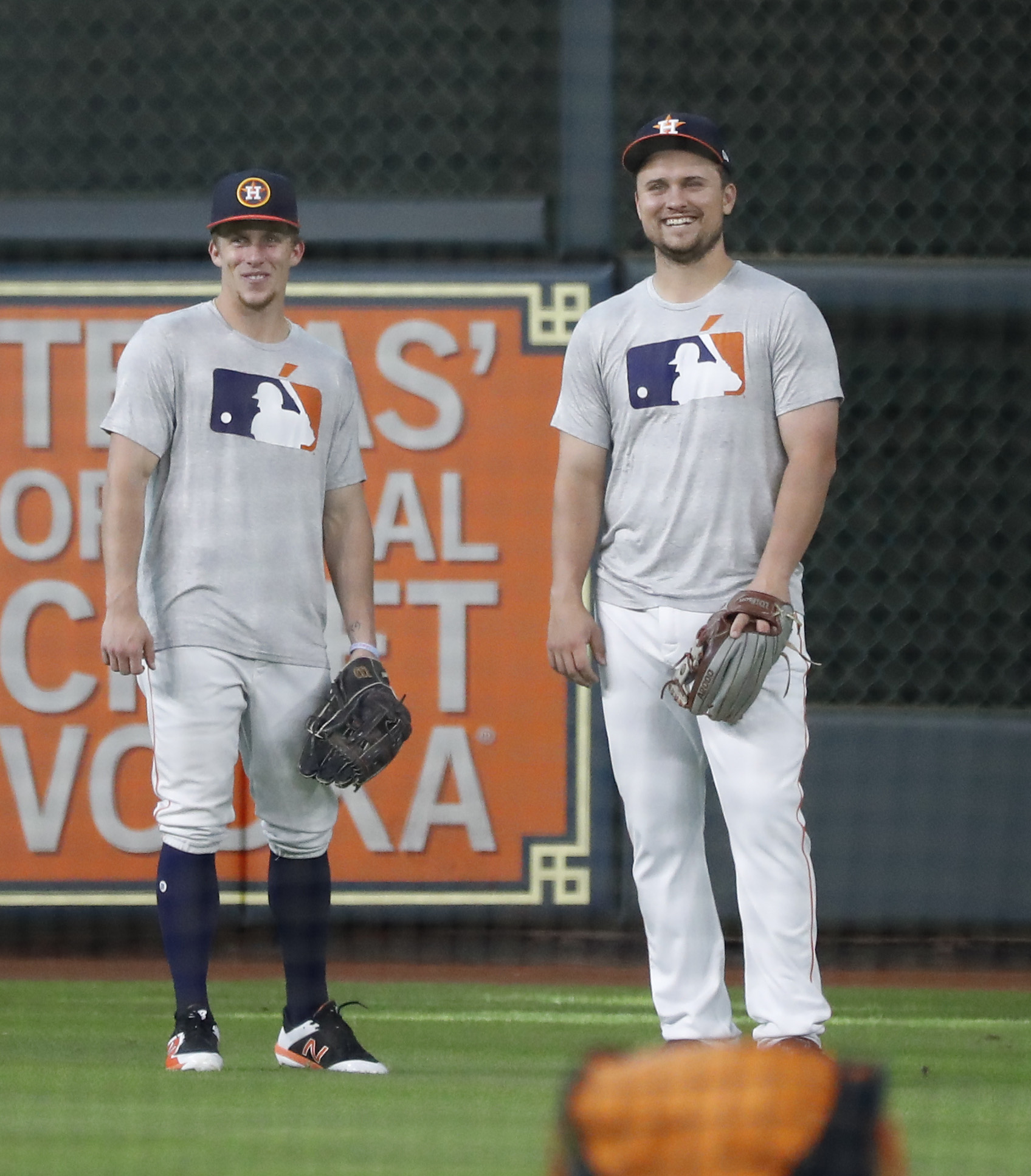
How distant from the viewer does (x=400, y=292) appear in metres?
5.21

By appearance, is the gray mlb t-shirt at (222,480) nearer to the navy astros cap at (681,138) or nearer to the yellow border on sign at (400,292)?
the navy astros cap at (681,138)

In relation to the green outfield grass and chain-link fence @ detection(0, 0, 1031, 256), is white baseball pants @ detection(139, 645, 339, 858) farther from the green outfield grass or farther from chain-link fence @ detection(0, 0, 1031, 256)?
chain-link fence @ detection(0, 0, 1031, 256)

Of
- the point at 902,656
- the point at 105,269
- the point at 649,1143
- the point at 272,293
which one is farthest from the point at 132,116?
the point at 649,1143

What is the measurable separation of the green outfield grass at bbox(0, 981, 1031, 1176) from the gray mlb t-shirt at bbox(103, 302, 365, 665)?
0.80 m

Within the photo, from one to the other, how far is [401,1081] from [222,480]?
3.64 feet

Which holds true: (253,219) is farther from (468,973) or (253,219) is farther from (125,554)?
(468,973)

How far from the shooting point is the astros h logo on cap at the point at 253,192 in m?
3.42

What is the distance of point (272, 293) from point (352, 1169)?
1596 mm

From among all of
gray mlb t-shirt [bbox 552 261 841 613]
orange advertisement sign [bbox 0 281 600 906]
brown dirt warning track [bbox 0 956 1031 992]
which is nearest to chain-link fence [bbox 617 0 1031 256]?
orange advertisement sign [bbox 0 281 600 906]

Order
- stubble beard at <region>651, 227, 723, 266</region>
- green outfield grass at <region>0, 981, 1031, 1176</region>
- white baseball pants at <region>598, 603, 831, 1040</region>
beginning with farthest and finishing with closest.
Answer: stubble beard at <region>651, 227, 723, 266</region>, white baseball pants at <region>598, 603, 831, 1040</region>, green outfield grass at <region>0, 981, 1031, 1176</region>

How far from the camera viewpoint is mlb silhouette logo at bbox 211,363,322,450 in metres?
3.40

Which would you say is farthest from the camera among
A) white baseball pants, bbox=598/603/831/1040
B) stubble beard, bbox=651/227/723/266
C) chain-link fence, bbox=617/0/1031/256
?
chain-link fence, bbox=617/0/1031/256

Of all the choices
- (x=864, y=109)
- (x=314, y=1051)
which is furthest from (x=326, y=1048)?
(x=864, y=109)

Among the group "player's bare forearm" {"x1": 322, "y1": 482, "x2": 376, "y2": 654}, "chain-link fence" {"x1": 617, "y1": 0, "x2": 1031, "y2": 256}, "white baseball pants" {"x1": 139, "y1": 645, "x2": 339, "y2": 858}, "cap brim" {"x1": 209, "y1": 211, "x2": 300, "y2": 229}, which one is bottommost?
"white baseball pants" {"x1": 139, "y1": 645, "x2": 339, "y2": 858}
